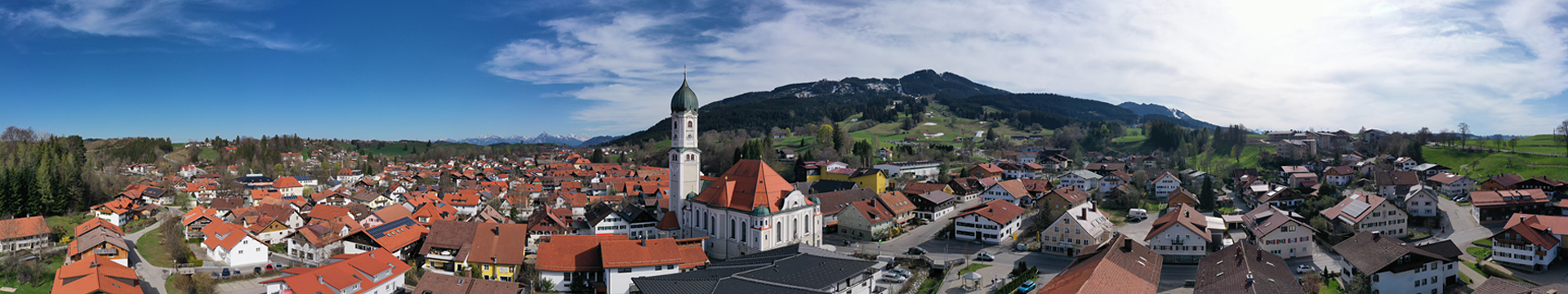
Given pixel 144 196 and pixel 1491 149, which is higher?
pixel 1491 149

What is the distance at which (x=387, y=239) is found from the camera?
39188 millimetres

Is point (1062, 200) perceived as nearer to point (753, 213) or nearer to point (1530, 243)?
point (1530, 243)

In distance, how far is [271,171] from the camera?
291 ft

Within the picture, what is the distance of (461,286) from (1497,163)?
78.9 meters

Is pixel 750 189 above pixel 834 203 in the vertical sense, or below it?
above

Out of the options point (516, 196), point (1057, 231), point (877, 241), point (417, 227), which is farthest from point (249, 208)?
point (1057, 231)

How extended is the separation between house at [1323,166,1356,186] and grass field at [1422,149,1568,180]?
7.34m

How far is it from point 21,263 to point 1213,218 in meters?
64.0

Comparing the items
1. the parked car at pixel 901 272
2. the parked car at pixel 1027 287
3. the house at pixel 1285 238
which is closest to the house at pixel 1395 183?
the house at pixel 1285 238

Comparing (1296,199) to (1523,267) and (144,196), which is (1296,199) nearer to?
(1523,267)

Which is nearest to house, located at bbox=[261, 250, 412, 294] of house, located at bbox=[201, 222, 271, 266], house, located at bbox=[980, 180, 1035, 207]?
house, located at bbox=[201, 222, 271, 266]

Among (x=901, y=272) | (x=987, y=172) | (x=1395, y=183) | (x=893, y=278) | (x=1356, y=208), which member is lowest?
(x=893, y=278)

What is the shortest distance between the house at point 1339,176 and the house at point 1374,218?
19.6 metres

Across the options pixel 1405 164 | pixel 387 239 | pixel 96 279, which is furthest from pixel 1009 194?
pixel 96 279
